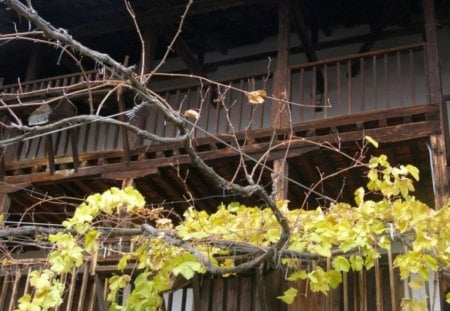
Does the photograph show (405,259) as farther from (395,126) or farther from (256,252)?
(395,126)

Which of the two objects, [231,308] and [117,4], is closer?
[231,308]

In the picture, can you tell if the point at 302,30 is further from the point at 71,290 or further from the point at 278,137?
the point at 71,290

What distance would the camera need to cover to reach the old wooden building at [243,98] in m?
7.56

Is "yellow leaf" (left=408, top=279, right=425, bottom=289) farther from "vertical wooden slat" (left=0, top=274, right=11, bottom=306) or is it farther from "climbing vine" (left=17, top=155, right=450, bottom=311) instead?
"vertical wooden slat" (left=0, top=274, right=11, bottom=306)

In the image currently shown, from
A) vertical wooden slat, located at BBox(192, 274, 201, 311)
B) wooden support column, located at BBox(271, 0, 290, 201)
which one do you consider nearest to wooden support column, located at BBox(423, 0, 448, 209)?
wooden support column, located at BBox(271, 0, 290, 201)

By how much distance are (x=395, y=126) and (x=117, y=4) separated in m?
4.69

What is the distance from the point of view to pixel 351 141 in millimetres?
7629

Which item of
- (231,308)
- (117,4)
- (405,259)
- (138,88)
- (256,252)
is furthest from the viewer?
(117,4)

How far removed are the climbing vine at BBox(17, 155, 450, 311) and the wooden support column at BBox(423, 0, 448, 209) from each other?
2.12 m

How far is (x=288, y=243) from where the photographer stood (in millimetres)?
4680

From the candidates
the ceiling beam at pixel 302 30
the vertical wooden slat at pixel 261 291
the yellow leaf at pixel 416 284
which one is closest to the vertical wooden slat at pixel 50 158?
the ceiling beam at pixel 302 30

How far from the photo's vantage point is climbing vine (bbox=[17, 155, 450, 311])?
14.4 ft

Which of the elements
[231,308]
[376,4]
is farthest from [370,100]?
[231,308]

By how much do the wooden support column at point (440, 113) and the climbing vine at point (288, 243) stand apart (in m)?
2.12
